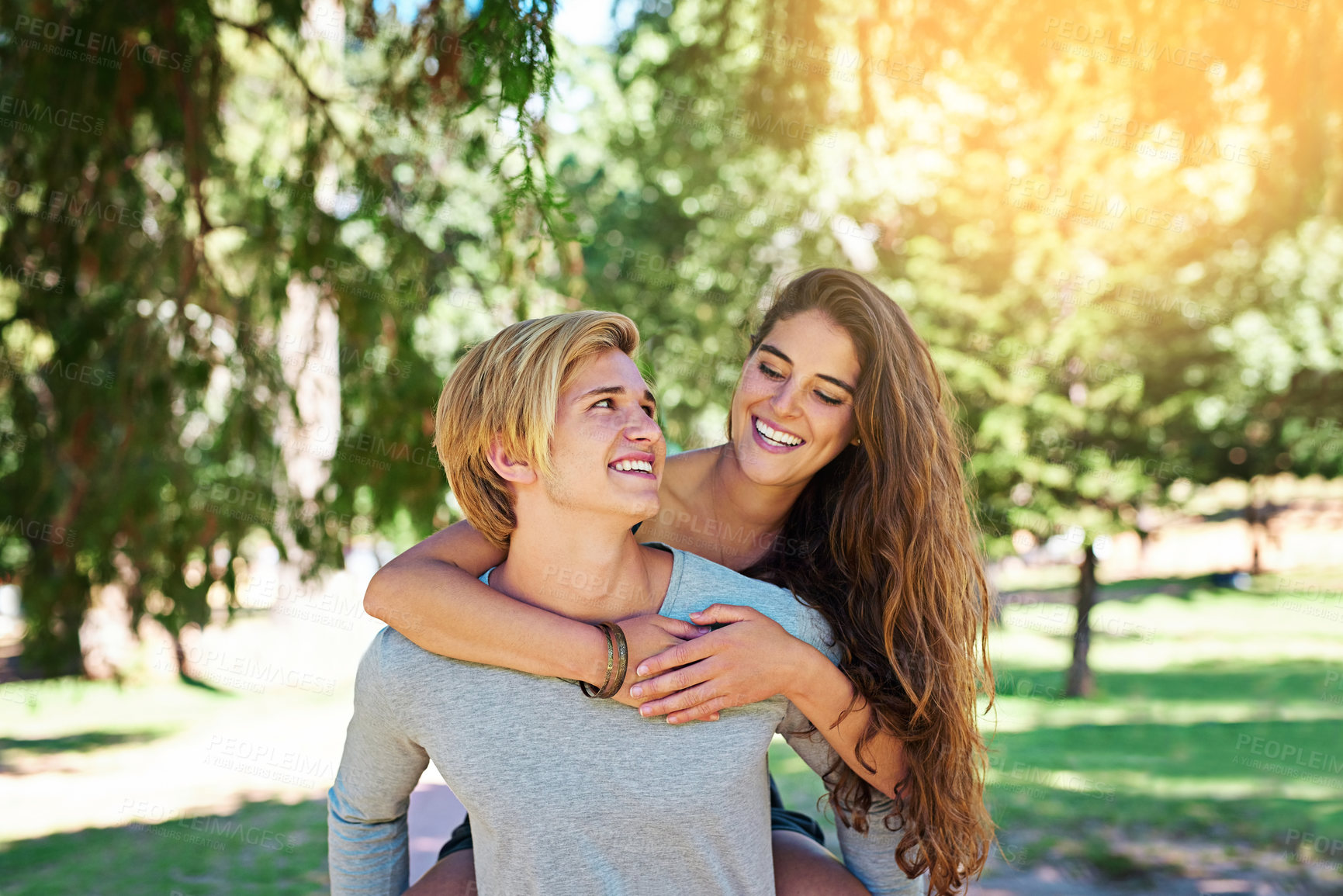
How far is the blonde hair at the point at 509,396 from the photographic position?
1.91m

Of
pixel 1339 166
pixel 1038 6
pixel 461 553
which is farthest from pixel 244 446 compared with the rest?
pixel 1339 166

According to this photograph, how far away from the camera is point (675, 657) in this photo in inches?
71.9

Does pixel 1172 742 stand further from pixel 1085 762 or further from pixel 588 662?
pixel 588 662

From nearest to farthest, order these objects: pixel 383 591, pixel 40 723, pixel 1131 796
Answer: pixel 383 591, pixel 1131 796, pixel 40 723

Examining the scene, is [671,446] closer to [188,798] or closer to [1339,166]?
[1339,166]

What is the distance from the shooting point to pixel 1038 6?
187 inches

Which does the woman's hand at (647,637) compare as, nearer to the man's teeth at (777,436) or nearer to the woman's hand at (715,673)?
the woman's hand at (715,673)

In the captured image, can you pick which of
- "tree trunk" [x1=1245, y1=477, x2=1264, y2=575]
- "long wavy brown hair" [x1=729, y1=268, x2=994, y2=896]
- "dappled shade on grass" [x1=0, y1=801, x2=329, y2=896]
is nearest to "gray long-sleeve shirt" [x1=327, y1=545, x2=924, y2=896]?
"long wavy brown hair" [x1=729, y1=268, x2=994, y2=896]

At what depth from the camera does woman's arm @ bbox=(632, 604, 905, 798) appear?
1.82m

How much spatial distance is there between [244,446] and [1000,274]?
24.8 feet

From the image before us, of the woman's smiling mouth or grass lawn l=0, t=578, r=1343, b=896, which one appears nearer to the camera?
the woman's smiling mouth

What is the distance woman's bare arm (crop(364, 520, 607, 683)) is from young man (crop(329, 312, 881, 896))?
4cm

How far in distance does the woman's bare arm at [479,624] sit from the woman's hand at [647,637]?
0.17ft

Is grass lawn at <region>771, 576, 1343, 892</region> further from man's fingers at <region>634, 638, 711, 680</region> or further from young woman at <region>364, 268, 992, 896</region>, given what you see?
man's fingers at <region>634, 638, 711, 680</region>
